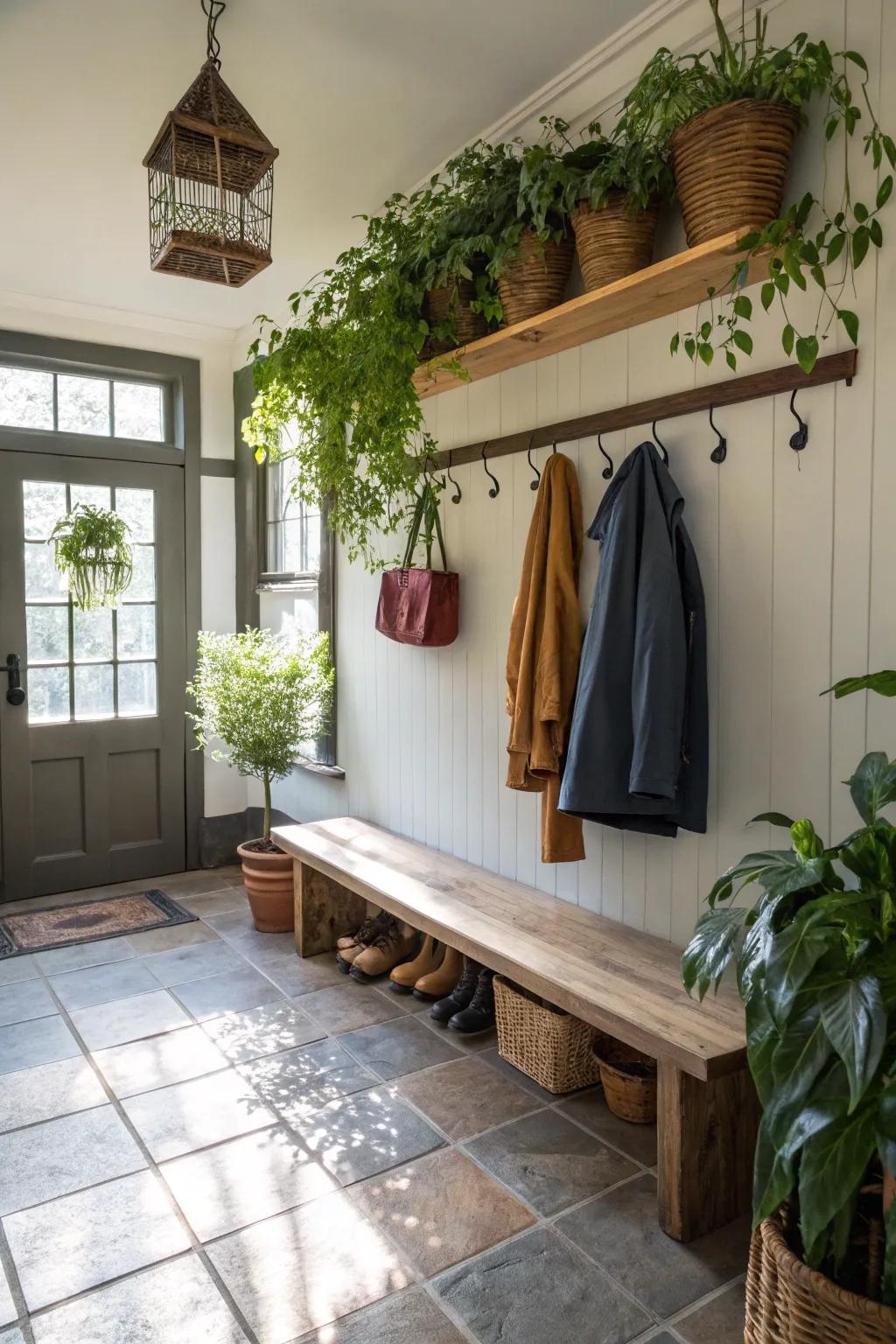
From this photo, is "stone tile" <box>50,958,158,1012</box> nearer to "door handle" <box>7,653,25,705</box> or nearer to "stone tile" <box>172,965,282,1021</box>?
"stone tile" <box>172,965,282,1021</box>

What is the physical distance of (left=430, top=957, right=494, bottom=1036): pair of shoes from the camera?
9.32 feet

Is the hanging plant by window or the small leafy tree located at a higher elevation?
the hanging plant by window

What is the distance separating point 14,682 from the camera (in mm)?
4160

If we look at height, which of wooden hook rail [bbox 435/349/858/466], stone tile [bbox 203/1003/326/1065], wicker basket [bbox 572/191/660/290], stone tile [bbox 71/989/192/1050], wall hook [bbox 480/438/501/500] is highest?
wicker basket [bbox 572/191/660/290]

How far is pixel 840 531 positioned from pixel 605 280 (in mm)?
828

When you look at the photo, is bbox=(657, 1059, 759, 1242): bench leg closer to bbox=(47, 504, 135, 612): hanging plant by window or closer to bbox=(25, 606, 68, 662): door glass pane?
bbox=(47, 504, 135, 612): hanging plant by window

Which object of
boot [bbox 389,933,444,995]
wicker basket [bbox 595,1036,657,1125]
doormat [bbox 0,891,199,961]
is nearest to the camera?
wicker basket [bbox 595,1036,657,1125]

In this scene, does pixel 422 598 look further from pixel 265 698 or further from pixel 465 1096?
pixel 465 1096

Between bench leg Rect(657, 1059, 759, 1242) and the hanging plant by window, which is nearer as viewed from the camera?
bench leg Rect(657, 1059, 759, 1242)

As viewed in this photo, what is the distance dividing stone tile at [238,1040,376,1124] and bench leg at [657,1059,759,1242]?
0.92 metres

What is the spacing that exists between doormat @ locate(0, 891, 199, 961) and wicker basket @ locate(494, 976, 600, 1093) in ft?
5.94

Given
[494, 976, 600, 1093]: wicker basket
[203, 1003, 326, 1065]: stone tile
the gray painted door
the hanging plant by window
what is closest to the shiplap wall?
[494, 976, 600, 1093]: wicker basket

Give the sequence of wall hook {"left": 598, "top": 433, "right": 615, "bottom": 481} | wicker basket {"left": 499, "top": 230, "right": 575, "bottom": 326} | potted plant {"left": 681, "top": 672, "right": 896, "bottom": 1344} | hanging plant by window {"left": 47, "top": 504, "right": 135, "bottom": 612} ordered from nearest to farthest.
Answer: potted plant {"left": 681, "top": 672, "right": 896, "bottom": 1344} < wicker basket {"left": 499, "top": 230, "right": 575, "bottom": 326} < wall hook {"left": 598, "top": 433, "right": 615, "bottom": 481} < hanging plant by window {"left": 47, "top": 504, "right": 135, "bottom": 612}

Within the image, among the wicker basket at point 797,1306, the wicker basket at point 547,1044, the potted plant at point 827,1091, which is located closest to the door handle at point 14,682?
the wicker basket at point 547,1044
